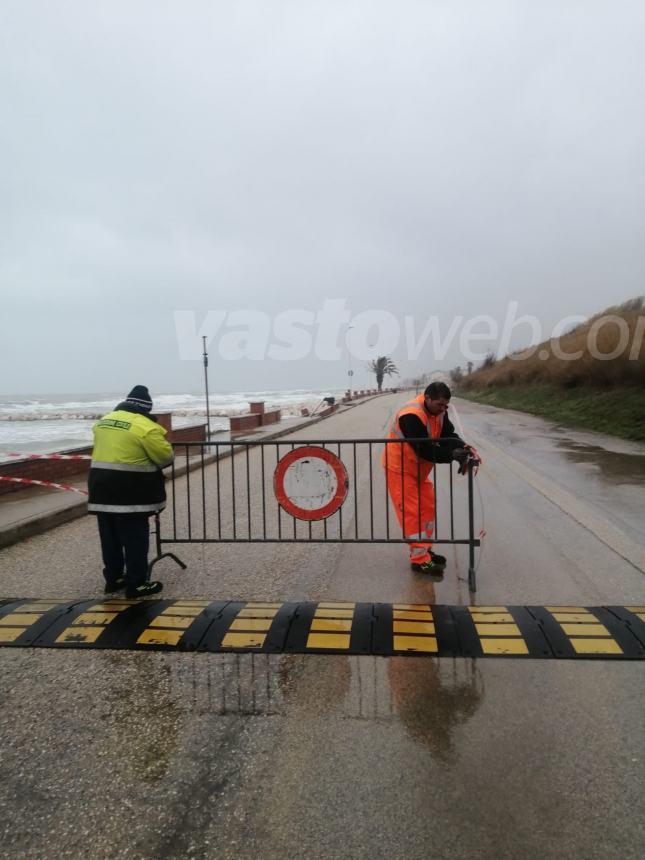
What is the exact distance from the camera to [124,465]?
434 cm

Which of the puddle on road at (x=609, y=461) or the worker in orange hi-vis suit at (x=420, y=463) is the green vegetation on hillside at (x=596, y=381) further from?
the worker in orange hi-vis suit at (x=420, y=463)

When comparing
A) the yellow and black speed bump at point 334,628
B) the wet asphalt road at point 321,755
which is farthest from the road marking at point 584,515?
the yellow and black speed bump at point 334,628

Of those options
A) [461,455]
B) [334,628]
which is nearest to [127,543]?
[334,628]

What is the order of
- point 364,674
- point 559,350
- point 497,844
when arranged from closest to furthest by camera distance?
point 497,844
point 364,674
point 559,350

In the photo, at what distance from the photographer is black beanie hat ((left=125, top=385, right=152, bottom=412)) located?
15.0 feet

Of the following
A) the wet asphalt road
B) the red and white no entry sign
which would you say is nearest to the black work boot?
the wet asphalt road

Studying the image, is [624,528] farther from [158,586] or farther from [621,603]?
[158,586]

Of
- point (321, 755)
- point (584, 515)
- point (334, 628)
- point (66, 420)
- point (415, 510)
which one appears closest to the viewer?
point (321, 755)

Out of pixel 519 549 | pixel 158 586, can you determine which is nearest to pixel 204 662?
pixel 158 586

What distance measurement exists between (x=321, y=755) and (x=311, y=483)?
277cm

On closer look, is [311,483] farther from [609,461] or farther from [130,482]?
[609,461]

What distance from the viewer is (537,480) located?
934 cm

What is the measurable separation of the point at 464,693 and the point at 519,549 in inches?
112

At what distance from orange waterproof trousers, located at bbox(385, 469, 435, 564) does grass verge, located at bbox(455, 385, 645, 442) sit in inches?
490
